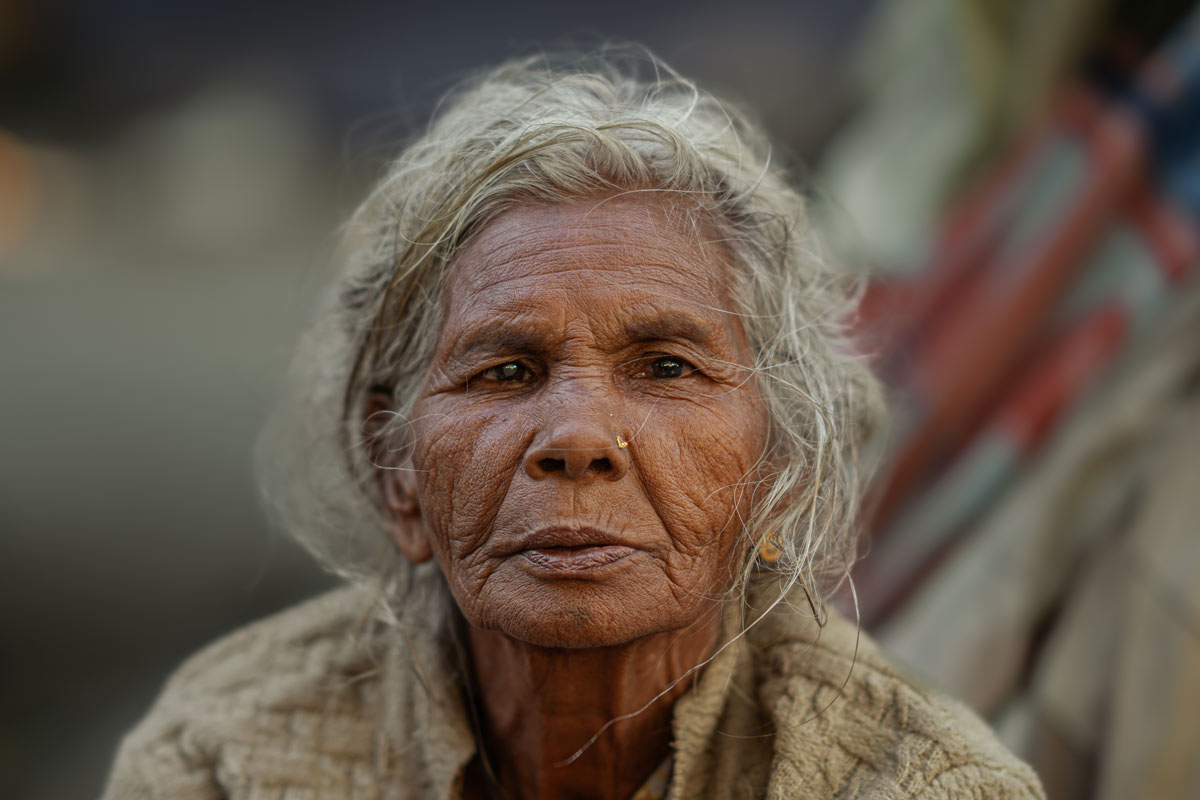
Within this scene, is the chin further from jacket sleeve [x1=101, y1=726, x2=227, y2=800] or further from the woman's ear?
jacket sleeve [x1=101, y1=726, x2=227, y2=800]

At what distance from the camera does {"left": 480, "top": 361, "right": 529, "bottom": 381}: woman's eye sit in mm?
1669

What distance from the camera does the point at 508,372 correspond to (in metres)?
1.67

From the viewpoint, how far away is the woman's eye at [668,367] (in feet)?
5.48

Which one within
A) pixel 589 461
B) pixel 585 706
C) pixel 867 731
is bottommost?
pixel 585 706

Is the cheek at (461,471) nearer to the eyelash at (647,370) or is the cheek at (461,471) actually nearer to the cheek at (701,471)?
the eyelash at (647,370)

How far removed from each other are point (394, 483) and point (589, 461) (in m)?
0.53

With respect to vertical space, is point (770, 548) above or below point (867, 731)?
above

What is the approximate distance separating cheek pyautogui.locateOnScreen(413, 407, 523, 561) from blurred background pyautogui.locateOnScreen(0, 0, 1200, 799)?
789 millimetres

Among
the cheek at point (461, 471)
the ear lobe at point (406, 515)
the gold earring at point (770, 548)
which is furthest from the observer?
the ear lobe at point (406, 515)

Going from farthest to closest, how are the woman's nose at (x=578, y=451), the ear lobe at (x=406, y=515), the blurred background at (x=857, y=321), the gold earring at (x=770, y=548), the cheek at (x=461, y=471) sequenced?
the blurred background at (x=857, y=321)
the ear lobe at (x=406, y=515)
the gold earring at (x=770, y=548)
the cheek at (x=461, y=471)
the woman's nose at (x=578, y=451)

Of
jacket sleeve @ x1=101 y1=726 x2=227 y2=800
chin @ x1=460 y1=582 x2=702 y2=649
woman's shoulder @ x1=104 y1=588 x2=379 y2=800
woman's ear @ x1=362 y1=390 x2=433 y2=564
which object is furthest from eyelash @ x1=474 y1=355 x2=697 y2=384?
jacket sleeve @ x1=101 y1=726 x2=227 y2=800

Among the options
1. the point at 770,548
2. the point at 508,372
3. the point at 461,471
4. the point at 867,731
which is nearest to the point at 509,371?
the point at 508,372

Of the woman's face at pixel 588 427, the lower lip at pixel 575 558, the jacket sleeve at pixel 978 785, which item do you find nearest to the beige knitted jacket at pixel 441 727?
the jacket sleeve at pixel 978 785

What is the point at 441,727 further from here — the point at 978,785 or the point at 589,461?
the point at 978,785
